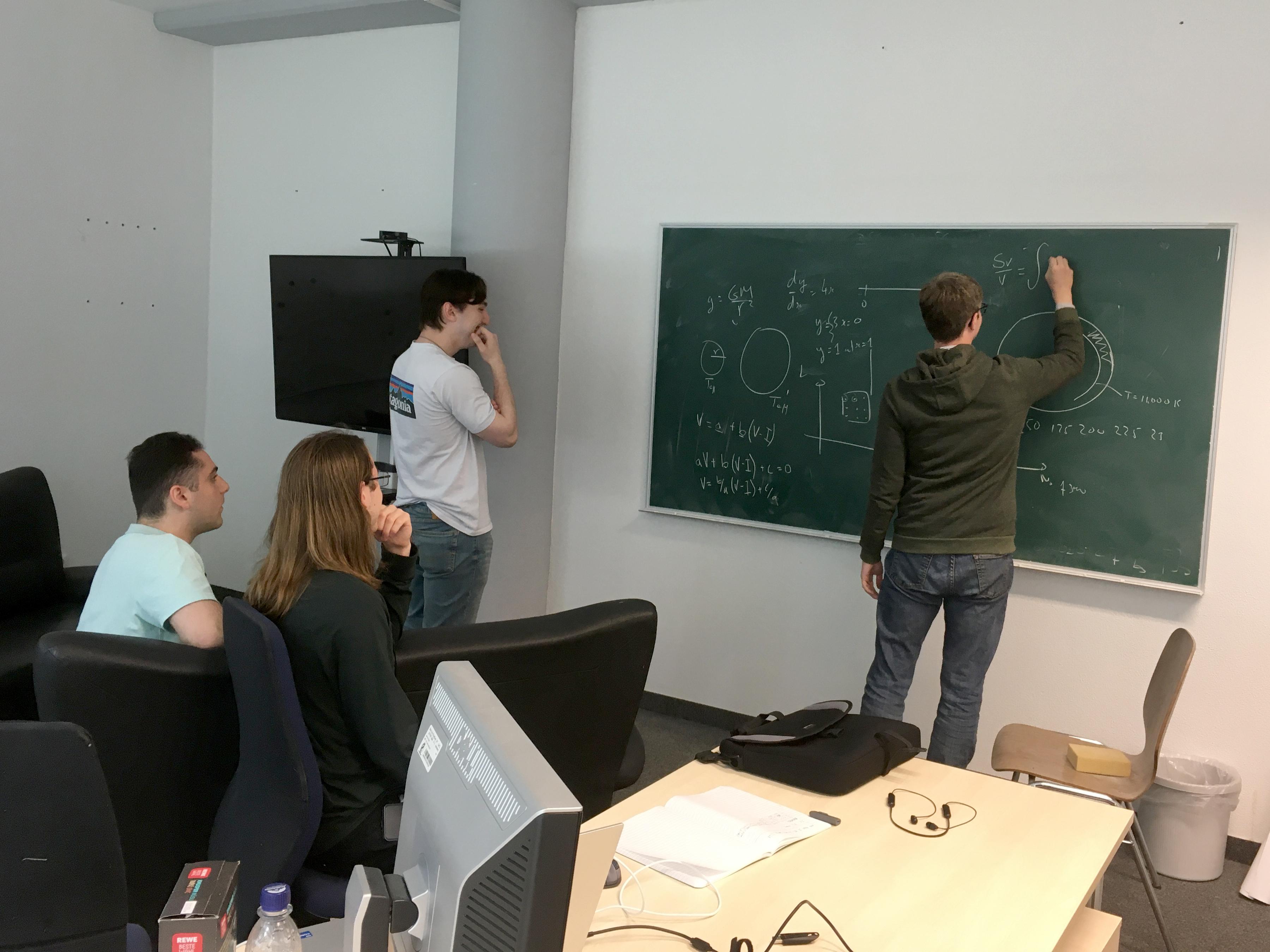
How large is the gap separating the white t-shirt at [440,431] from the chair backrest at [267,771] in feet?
5.41

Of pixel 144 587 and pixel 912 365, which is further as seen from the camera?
pixel 912 365

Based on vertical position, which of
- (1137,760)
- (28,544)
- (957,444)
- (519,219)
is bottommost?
(1137,760)

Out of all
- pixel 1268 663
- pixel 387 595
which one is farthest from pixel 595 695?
pixel 1268 663

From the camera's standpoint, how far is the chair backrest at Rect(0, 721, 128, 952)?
1.54m

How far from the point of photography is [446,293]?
3705mm

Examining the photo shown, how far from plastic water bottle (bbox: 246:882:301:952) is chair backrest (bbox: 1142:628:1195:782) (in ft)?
7.39

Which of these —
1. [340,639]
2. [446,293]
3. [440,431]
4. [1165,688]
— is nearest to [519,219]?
[446,293]

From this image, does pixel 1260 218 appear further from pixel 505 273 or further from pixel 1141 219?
pixel 505 273

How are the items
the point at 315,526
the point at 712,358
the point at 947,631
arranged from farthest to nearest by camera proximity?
the point at 712,358
the point at 947,631
the point at 315,526

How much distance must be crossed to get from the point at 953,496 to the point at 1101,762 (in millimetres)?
834

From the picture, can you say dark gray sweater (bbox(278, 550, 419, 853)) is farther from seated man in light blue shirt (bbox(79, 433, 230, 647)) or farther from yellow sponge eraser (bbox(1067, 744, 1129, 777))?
yellow sponge eraser (bbox(1067, 744, 1129, 777))

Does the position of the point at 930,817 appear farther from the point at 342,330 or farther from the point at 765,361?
the point at 342,330

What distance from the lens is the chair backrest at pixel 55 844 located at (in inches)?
60.4

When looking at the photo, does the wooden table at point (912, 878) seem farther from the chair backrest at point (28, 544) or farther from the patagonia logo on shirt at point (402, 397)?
the chair backrest at point (28, 544)
